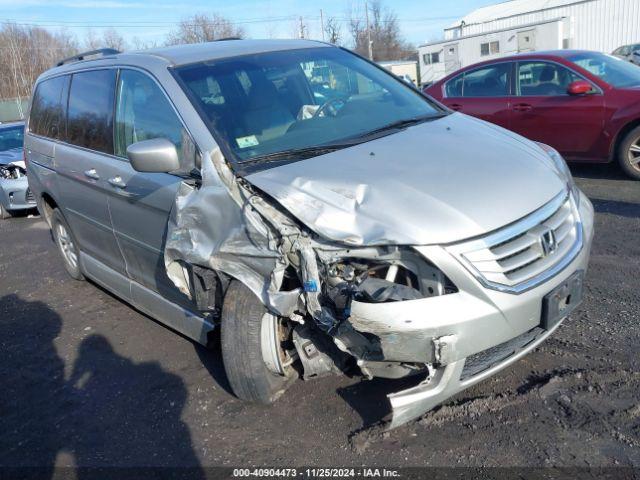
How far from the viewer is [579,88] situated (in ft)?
23.1

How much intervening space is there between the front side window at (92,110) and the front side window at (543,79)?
5610 mm

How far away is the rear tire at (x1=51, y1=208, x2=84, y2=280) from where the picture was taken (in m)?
5.47

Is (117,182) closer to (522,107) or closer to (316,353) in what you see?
(316,353)

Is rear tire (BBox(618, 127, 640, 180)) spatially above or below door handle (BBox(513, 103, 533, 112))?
below

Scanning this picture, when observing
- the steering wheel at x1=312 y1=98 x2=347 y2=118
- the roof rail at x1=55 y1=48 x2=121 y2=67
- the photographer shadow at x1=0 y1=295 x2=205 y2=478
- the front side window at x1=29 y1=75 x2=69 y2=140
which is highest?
the roof rail at x1=55 y1=48 x2=121 y2=67

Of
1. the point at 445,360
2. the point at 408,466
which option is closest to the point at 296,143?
the point at 445,360

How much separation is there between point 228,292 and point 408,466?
1.24 meters

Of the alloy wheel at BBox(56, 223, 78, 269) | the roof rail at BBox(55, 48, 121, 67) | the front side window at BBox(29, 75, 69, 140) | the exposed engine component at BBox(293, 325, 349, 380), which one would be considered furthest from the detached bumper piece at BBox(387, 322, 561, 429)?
the alloy wheel at BBox(56, 223, 78, 269)

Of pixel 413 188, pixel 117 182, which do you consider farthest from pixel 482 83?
pixel 413 188

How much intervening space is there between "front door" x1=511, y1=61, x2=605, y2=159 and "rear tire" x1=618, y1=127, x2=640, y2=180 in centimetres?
31

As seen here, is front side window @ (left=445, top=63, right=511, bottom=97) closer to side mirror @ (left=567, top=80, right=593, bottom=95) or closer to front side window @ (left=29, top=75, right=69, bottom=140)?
side mirror @ (left=567, top=80, right=593, bottom=95)

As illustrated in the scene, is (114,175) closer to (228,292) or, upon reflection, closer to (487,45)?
(228,292)

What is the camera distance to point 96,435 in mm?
3275

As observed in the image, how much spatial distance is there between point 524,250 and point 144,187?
88.0 inches
